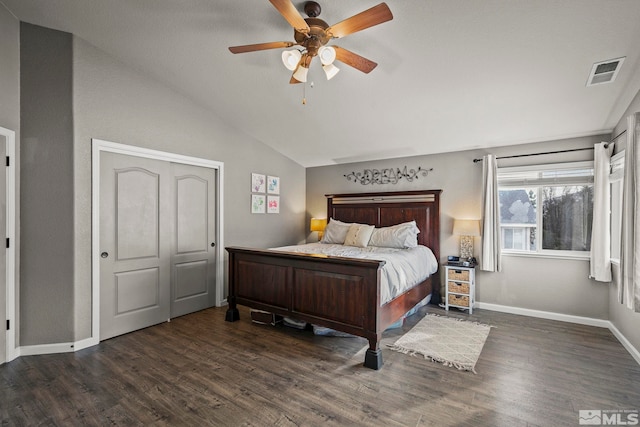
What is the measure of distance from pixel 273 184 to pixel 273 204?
1.15ft

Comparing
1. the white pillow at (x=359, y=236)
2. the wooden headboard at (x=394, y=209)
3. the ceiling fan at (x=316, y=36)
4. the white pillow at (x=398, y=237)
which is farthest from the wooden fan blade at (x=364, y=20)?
the wooden headboard at (x=394, y=209)

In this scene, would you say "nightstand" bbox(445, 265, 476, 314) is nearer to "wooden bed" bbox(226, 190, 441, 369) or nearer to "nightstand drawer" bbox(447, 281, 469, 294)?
"nightstand drawer" bbox(447, 281, 469, 294)

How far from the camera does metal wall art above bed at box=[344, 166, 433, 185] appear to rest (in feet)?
15.9

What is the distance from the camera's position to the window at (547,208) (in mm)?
3730

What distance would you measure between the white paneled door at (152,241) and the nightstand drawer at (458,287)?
3.39m

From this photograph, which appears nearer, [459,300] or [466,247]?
[459,300]

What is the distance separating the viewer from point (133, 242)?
342 centimetres

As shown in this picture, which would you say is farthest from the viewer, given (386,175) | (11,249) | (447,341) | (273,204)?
(273,204)

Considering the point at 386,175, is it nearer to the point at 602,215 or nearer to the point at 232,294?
the point at 602,215

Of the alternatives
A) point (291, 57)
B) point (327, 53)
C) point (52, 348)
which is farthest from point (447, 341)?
point (52, 348)

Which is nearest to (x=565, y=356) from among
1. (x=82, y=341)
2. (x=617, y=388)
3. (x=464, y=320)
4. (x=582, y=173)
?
(x=617, y=388)

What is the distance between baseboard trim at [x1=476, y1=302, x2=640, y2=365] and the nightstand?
30cm

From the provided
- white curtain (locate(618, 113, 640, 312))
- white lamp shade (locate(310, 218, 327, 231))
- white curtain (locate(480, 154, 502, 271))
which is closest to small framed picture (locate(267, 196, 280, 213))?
white lamp shade (locate(310, 218, 327, 231))

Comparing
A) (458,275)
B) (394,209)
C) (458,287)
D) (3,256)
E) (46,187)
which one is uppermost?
(46,187)
